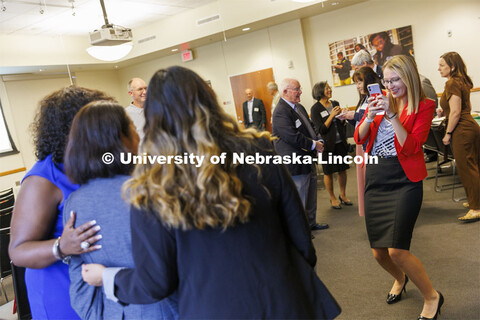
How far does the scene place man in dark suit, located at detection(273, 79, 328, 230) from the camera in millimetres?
4141

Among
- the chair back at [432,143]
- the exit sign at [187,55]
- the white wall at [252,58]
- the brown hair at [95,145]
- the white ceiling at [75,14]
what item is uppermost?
the white ceiling at [75,14]

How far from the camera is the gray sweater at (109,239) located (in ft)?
4.18

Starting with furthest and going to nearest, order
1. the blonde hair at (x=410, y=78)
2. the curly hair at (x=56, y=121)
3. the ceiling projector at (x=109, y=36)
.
→ 1. the ceiling projector at (x=109, y=36)
2. the blonde hair at (x=410, y=78)
3. the curly hair at (x=56, y=121)

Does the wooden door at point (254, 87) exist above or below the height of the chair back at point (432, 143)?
above

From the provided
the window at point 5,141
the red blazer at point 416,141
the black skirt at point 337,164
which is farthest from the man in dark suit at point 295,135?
the window at point 5,141

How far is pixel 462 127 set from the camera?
3951mm

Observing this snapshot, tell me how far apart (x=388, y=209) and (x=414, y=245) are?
134cm

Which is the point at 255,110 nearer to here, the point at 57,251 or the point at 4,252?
the point at 4,252

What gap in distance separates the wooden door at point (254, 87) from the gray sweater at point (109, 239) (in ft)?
26.1

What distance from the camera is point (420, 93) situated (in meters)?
2.39

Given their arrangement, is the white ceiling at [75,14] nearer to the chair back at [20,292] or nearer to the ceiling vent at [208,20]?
the ceiling vent at [208,20]

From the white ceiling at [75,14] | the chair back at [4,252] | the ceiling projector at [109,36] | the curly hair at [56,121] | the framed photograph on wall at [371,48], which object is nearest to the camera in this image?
the curly hair at [56,121]

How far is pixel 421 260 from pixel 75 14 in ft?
22.1

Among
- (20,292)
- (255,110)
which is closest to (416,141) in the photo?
(20,292)
